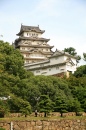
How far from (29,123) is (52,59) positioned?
1073 inches

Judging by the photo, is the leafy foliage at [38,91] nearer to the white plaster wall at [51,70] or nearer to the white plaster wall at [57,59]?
the white plaster wall at [51,70]

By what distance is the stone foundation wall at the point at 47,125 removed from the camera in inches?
520

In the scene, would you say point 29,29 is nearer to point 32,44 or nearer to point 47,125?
point 32,44

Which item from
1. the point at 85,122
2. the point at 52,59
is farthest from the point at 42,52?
the point at 85,122

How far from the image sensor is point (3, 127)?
514 inches

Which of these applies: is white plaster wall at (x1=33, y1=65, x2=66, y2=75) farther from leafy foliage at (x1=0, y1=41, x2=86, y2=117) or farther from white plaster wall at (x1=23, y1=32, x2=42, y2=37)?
white plaster wall at (x1=23, y1=32, x2=42, y2=37)

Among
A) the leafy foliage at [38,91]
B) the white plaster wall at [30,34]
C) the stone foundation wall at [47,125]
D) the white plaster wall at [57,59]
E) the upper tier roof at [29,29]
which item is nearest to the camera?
the stone foundation wall at [47,125]

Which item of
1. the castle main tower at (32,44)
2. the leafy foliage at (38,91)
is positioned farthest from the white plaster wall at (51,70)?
the leafy foliage at (38,91)

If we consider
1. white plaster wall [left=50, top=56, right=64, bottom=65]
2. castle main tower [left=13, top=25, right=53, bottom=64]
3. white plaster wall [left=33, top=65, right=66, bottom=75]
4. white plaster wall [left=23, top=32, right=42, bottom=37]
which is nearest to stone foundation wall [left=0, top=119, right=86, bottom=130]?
white plaster wall [left=33, top=65, right=66, bottom=75]

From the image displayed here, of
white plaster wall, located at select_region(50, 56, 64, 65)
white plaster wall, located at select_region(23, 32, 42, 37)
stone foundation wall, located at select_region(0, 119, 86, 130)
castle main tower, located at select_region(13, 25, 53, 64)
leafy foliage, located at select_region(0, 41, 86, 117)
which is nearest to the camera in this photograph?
stone foundation wall, located at select_region(0, 119, 86, 130)

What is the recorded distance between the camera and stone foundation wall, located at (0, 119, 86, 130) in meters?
13.2

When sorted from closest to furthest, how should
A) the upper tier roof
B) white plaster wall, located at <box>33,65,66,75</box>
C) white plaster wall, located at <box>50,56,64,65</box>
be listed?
white plaster wall, located at <box>33,65,66,75</box>
white plaster wall, located at <box>50,56,64,65</box>
the upper tier roof

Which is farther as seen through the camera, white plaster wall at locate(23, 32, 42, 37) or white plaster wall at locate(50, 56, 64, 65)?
white plaster wall at locate(23, 32, 42, 37)

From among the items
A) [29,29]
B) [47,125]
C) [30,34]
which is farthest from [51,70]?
[47,125]
